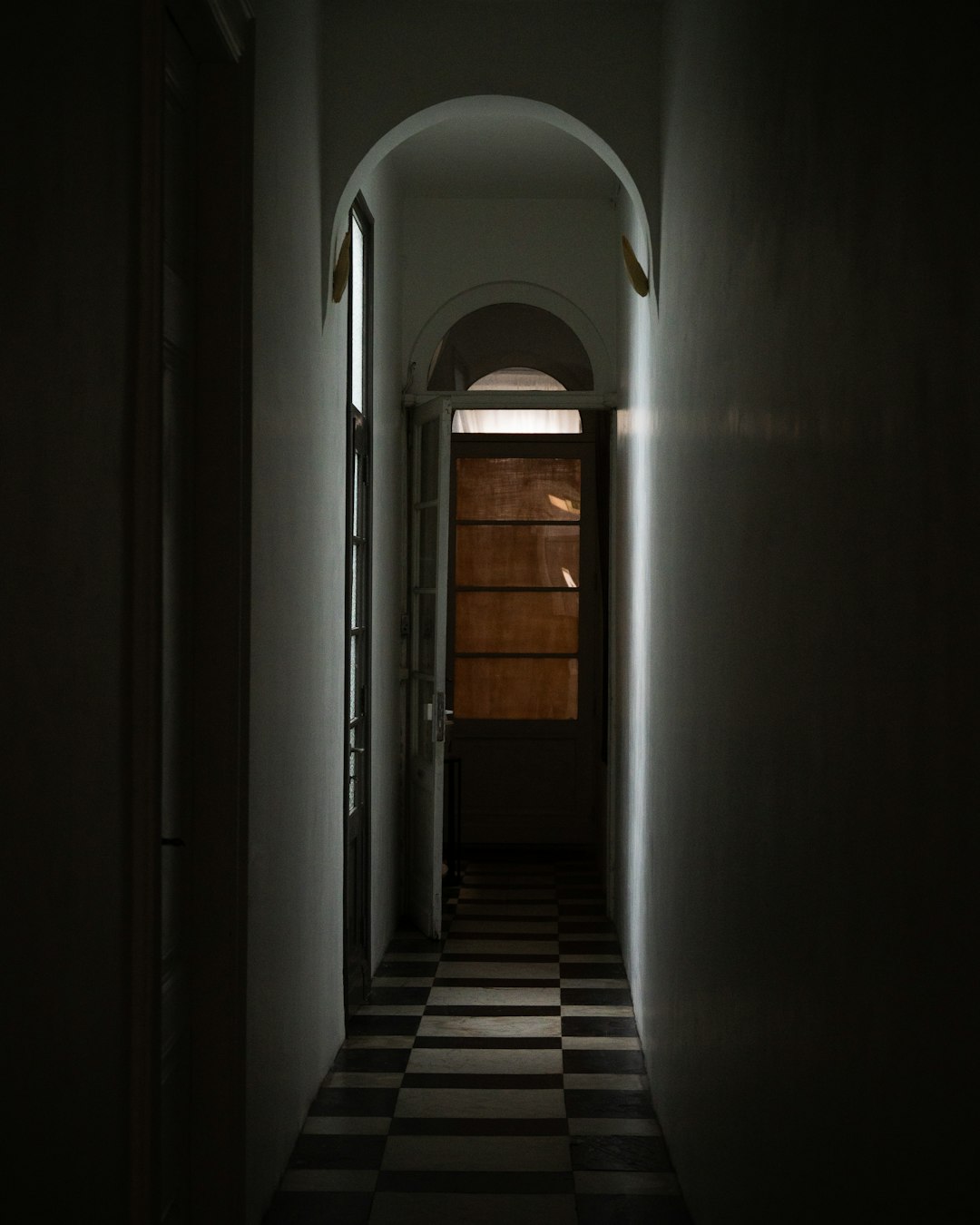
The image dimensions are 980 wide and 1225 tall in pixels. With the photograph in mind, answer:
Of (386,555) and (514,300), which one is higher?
(514,300)

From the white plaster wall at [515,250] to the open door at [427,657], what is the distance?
645 millimetres

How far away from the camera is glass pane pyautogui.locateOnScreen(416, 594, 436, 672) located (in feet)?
21.7

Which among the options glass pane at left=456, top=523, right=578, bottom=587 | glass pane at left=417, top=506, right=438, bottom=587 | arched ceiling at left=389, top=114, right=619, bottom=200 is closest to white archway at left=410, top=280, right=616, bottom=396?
arched ceiling at left=389, top=114, right=619, bottom=200

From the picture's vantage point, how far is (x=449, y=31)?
4.34 meters

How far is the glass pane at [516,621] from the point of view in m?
8.89

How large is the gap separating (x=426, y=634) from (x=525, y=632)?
7.17 feet

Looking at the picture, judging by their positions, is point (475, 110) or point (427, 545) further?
point (427, 545)

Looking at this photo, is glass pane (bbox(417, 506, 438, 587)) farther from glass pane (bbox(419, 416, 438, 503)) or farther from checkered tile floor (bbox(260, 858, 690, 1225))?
checkered tile floor (bbox(260, 858, 690, 1225))

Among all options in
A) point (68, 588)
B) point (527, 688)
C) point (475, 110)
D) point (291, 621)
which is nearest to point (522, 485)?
point (527, 688)

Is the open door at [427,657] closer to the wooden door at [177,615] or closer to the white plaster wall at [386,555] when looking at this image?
the white plaster wall at [386,555]

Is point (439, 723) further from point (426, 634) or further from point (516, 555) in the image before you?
point (516, 555)

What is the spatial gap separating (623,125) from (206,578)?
2489 mm

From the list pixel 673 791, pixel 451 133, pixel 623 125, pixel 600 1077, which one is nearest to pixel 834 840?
pixel 673 791

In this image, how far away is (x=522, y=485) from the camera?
29.3 feet
